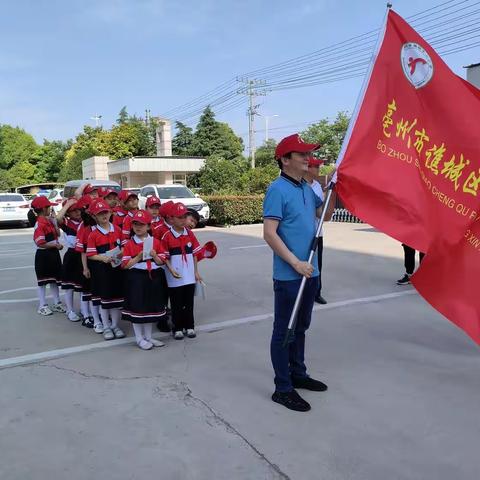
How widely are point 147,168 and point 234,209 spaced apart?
73.4 ft

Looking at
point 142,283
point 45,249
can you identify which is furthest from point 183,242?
point 45,249

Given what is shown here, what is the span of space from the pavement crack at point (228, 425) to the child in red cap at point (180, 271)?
1280 mm

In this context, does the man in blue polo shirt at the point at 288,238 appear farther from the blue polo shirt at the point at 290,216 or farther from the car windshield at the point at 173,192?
the car windshield at the point at 173,192

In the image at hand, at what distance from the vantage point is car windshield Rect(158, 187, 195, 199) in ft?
61.2

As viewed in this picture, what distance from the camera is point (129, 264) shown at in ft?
15.8

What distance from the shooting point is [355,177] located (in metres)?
3.64

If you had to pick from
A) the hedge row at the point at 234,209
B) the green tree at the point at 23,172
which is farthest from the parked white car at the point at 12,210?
the green tree at the point at 23,172

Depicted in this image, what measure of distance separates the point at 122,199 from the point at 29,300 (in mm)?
2288

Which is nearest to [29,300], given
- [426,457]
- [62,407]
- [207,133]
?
[62,407]

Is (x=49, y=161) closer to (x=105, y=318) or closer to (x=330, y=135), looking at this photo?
(x=330, y=135)

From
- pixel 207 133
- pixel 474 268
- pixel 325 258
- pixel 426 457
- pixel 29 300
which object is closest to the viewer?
pixel 426 457

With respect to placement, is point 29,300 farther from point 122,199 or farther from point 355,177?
point 355,177

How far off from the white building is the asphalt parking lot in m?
32.1

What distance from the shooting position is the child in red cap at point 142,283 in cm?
480
